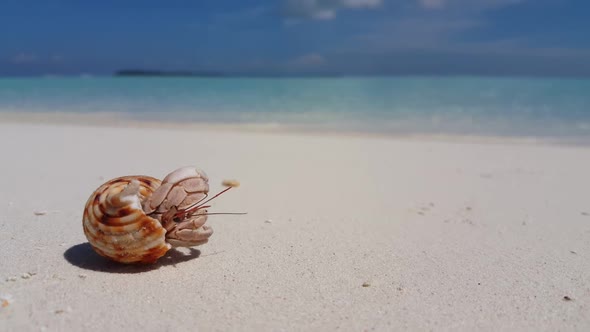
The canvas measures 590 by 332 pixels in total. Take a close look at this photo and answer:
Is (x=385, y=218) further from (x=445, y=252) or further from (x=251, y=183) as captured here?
(x=251, y=183)

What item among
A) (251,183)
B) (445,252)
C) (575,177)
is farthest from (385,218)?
(575,177)

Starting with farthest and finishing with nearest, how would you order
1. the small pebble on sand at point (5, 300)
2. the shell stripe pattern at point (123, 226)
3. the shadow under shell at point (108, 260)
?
the shadow under shell at point (108, 260)
the shell stripe pattern at point (123, 226)
the small pebble on sand at point (5, 300)

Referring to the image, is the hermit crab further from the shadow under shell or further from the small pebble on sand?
the small pebble on sand

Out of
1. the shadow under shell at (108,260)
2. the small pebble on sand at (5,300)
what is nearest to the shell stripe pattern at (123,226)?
the shadow under shell at (108,260)

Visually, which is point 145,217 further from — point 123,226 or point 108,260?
point 108,260

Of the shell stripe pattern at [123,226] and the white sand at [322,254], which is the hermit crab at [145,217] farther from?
the white sand at [322,254]

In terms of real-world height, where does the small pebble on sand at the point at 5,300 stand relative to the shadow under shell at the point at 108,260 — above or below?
below

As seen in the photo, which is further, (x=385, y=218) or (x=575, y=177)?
(x=575, y=177)
